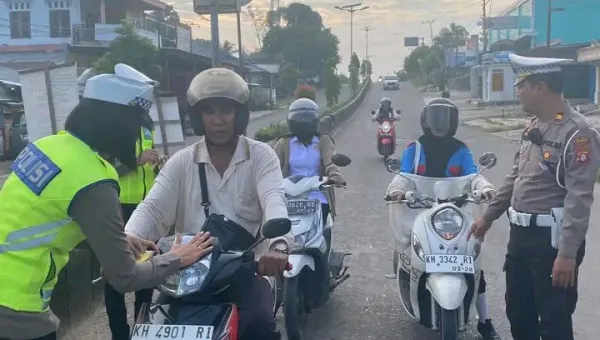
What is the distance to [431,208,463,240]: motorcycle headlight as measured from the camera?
170 inches

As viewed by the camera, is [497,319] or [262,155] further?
[497,319]

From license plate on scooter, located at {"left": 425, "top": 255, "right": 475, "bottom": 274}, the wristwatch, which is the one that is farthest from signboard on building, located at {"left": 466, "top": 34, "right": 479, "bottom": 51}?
the wristwatch

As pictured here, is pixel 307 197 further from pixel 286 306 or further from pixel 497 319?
pixel 497 319

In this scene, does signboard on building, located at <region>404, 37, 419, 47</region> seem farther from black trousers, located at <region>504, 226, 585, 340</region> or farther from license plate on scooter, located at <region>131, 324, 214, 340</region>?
license plate on scooter, located at <region>131, 324, 214, 340</region>

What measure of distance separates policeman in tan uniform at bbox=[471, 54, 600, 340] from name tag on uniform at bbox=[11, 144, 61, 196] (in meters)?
2.43

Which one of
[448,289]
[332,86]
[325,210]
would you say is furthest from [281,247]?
[332,86]

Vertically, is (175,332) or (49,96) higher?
(49,96)

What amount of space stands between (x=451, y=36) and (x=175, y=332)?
102207 millimetres

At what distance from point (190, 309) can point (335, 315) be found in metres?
3.02

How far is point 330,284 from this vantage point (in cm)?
552

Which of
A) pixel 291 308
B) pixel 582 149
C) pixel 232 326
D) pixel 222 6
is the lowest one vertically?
pixel 291 308

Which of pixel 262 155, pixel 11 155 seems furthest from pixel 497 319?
pixel 11 155

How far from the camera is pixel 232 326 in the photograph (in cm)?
278

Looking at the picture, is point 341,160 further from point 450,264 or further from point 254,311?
point 254,311
